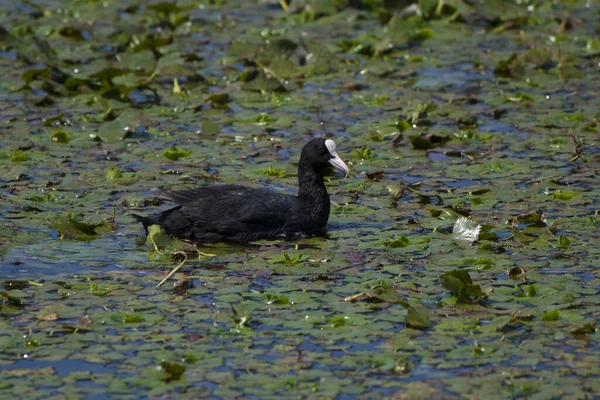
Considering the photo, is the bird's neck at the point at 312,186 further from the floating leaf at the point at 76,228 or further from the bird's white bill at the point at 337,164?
the floating leaf at the point at 76,228

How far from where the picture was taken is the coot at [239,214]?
8.95 m

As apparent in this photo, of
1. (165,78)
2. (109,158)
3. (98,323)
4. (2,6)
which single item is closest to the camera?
(98,323)

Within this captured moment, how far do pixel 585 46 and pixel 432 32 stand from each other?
2.02 meters

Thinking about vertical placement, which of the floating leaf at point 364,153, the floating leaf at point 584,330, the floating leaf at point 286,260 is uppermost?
the floating leaf at point 584,330

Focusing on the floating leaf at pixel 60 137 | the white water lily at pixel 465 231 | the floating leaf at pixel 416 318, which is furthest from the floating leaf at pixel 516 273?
the floating leaf at pixel 60 137

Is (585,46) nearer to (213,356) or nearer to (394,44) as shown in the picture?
(394,44)

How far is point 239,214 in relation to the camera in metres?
8.95

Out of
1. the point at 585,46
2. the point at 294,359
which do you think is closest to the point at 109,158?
the point at 294,359

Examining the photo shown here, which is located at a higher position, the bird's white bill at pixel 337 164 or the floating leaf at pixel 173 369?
the bird's white bill at pixel 337 164

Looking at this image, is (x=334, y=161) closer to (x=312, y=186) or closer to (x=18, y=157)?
(x=312, y=186)

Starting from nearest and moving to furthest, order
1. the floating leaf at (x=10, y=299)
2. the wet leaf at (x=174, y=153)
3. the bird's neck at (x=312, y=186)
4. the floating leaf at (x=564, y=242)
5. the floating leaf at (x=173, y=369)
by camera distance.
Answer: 1. the floating leaf at (x=173, y=369)
2. the floating leaf at (x=10, y=299)
3. the floating leaf at (x=564, y=242)
4. the bird's neck at (x=312, y=186)
5. the wet leaf at (x=174, y=153)

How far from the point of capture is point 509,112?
12.3 meters

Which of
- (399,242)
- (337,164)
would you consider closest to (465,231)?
(399,242)

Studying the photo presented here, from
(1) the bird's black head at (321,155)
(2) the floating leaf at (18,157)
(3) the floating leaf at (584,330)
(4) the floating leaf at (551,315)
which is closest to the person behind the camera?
(3) the floating leaf at (584,330)
